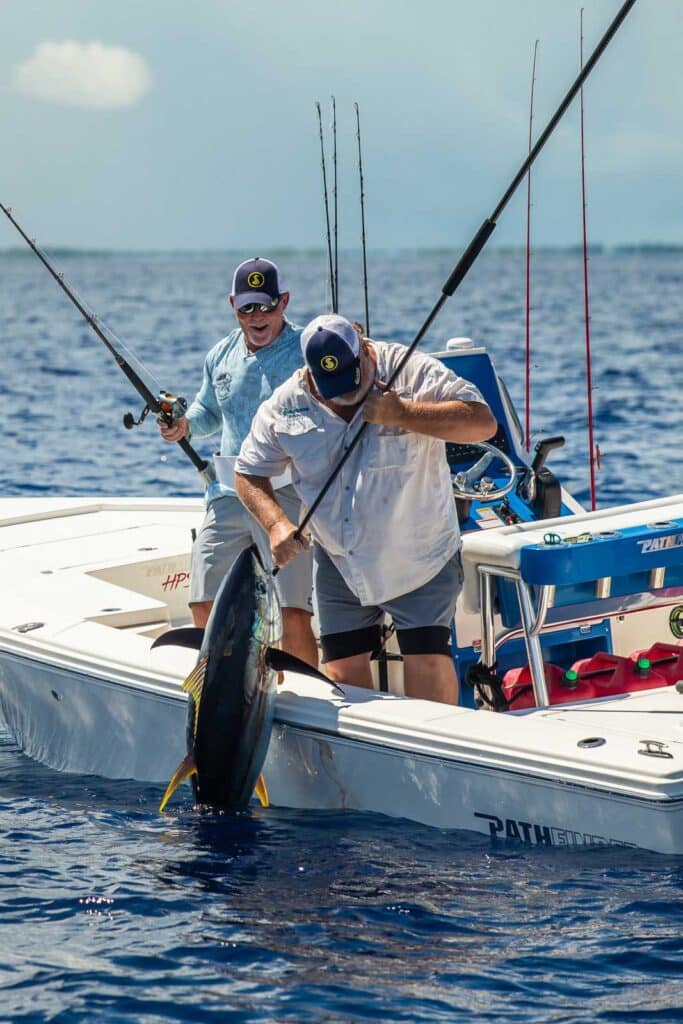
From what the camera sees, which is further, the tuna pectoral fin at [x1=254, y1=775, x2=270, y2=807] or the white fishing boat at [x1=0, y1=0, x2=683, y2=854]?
the tuna pectoral fin at [x1=254, y1=775, x2=270, y2=807]

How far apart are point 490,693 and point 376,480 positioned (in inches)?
34.3

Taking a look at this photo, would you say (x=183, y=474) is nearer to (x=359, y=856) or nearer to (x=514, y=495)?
(x=514, y=495)

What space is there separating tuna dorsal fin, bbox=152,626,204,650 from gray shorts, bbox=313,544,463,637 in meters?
0.41

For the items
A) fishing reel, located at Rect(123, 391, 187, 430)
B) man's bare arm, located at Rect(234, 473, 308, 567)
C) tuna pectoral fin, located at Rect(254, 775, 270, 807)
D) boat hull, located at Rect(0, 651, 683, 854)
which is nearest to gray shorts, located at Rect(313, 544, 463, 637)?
man's bare arm, located at Rect(234, 473, 308, 567)

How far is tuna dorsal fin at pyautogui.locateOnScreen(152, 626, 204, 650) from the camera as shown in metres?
5.31

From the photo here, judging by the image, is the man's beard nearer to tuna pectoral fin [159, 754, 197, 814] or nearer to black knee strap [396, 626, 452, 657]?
black knee strap [396, 626, 452, 657]

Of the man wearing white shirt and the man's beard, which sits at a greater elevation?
the man's beard

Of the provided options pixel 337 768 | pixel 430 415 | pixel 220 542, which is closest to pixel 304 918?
pixel 337 768

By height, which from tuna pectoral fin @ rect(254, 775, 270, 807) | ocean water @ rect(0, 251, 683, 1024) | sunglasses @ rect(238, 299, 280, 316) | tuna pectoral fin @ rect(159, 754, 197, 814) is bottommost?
ocean water @ rect(0, 251, 683, 1024)

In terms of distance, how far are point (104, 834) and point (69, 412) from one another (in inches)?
605

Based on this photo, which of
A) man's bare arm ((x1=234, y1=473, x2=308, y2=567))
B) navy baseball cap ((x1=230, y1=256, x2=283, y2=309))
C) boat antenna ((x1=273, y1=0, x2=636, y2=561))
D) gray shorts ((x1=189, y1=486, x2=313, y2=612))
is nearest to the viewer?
boat antenna ((x1=273, y1=0, x2=636, y2=561))

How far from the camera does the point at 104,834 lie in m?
5.23

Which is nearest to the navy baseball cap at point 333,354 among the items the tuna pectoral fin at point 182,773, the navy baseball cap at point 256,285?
the navy baseball cap at point 256,285

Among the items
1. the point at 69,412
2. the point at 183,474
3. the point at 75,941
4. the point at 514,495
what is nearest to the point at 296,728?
the point at 75,941
